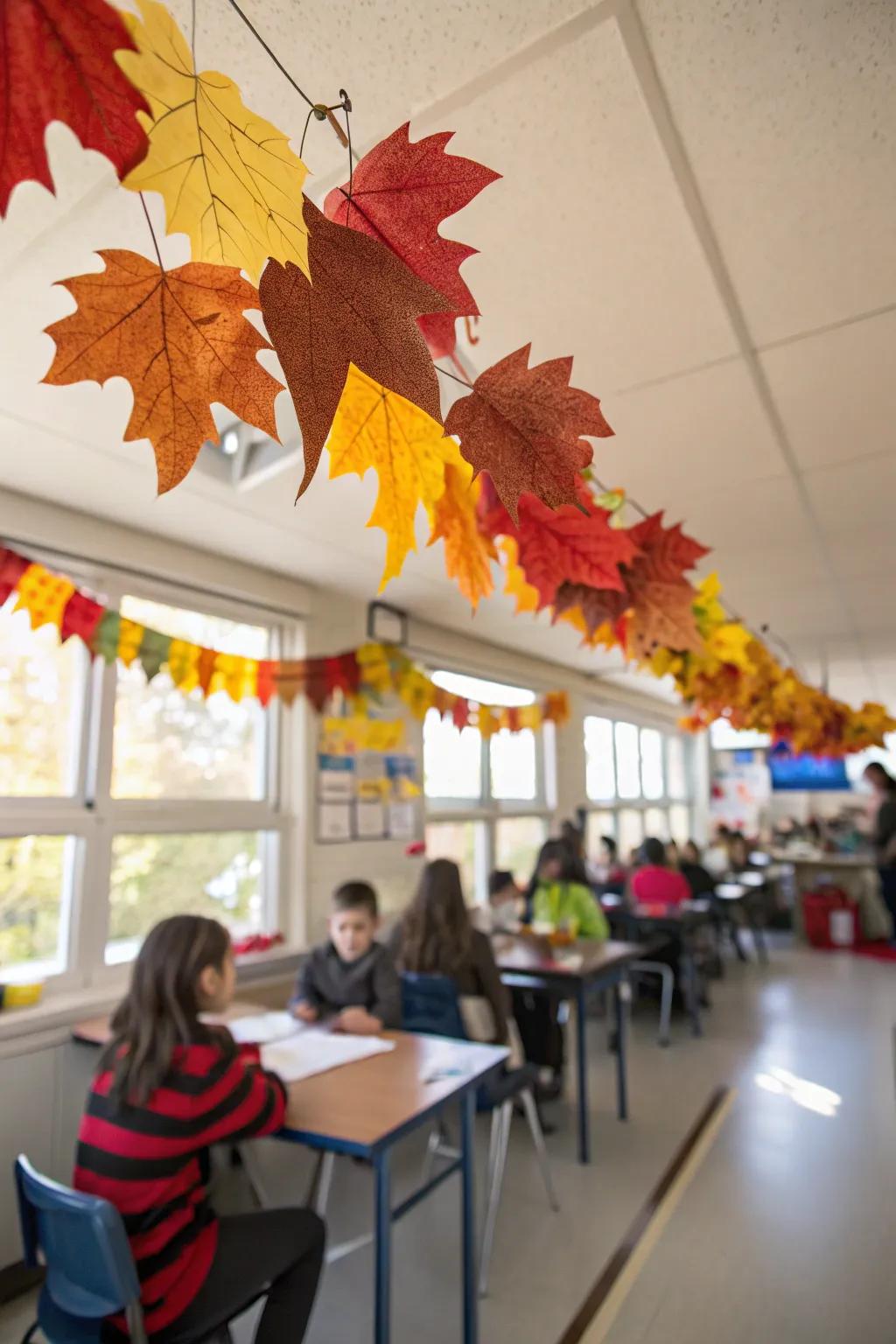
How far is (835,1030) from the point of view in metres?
5.03

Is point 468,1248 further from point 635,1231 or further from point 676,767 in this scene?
point 676,767

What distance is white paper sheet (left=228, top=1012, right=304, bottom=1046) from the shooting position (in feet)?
8.46

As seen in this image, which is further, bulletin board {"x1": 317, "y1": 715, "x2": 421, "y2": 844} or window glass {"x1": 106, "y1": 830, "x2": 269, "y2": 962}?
bulletin board {"x1": 317, "y1": 715, "x2": 421, "y2": 844}

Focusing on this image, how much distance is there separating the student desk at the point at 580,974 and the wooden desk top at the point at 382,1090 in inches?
36.5

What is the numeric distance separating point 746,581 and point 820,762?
7.14 meters

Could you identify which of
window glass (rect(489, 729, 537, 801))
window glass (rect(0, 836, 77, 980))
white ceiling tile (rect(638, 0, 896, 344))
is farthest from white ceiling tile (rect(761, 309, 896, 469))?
window glass (rect(489, 729, 537, 801))

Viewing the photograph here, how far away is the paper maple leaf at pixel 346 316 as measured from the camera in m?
0.62

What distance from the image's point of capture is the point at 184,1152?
1689 mm

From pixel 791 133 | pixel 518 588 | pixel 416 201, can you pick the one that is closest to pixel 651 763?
pixel 518 588

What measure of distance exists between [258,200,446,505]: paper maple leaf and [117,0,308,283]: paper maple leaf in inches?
1.0

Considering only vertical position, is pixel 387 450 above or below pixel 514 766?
above

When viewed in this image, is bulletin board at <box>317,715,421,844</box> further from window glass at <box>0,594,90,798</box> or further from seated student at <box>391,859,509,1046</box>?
window glass at <box>0,594,90,798</box>

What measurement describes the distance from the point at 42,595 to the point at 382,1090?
2018 mm

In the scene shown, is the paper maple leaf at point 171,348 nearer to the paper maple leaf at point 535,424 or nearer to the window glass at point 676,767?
the paper maple leaf at point 535,424
